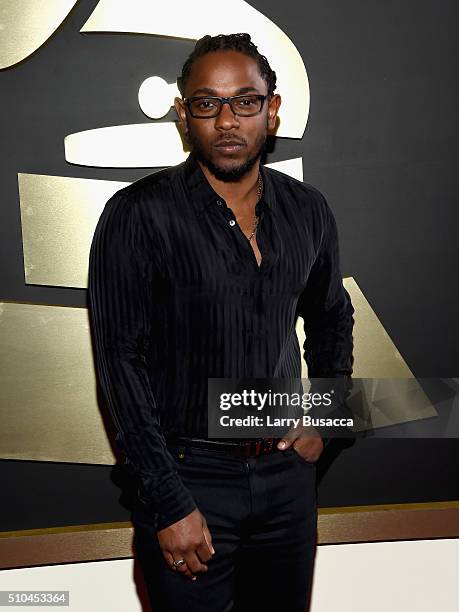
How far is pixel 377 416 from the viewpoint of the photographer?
2.37 meters

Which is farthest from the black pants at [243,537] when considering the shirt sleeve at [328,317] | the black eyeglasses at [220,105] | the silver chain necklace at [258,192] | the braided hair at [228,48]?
the braided hair at [228,48]

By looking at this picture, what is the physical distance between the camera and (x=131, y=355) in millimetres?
1530

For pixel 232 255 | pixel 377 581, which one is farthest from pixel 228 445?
pixel 377 581

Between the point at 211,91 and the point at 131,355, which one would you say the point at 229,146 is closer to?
the point at 211,91

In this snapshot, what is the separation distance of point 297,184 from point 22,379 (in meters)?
0.93

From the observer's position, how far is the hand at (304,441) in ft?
5.72

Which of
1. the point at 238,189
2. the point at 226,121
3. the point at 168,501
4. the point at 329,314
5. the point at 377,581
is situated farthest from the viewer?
the point at 377,581

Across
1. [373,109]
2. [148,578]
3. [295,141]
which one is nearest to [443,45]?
[373,109]

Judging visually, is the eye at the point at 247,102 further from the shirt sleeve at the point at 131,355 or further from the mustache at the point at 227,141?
the shirt sleeve at the point at 131,355

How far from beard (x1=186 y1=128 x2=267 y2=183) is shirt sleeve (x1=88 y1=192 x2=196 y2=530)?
0.68ft

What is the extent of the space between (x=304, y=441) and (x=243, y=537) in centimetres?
26

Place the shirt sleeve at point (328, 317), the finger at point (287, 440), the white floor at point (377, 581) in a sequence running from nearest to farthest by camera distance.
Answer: the finger at point (287, 440) < the shirt sleeve at point (328, 317) < the white floor at point (377, 581)

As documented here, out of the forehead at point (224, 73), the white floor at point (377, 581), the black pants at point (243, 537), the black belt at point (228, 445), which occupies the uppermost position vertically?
the forehead at point (224, 73)

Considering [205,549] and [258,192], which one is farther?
[258,192]
